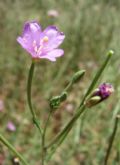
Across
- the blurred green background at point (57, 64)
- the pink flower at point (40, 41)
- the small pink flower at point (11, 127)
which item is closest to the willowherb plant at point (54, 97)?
the pink flower at point (40, 41)

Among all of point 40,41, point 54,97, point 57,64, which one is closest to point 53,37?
point 40,41

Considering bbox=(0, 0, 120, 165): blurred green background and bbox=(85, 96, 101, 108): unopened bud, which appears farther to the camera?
bbox=(0, 0, 120, 165): blurred green background

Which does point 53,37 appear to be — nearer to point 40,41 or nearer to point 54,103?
point 40,41

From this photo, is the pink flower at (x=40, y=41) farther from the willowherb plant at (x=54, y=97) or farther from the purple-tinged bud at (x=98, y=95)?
the purple-tinged bud at (x=98, y=95)

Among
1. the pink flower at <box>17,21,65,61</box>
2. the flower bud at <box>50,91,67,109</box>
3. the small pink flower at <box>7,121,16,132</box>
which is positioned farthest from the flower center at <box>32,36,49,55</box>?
the small pink flower at <box>7,121,16,132</box>

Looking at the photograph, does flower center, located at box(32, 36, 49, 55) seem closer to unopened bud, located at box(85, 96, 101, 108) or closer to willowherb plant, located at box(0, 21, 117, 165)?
willowherb plant, located at box(0, 21, 117, 165)

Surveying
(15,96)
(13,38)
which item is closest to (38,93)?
(15,96)

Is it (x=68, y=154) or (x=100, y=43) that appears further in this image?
(x=100, y=43)

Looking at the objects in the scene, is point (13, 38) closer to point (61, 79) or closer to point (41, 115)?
point (61, 79)
